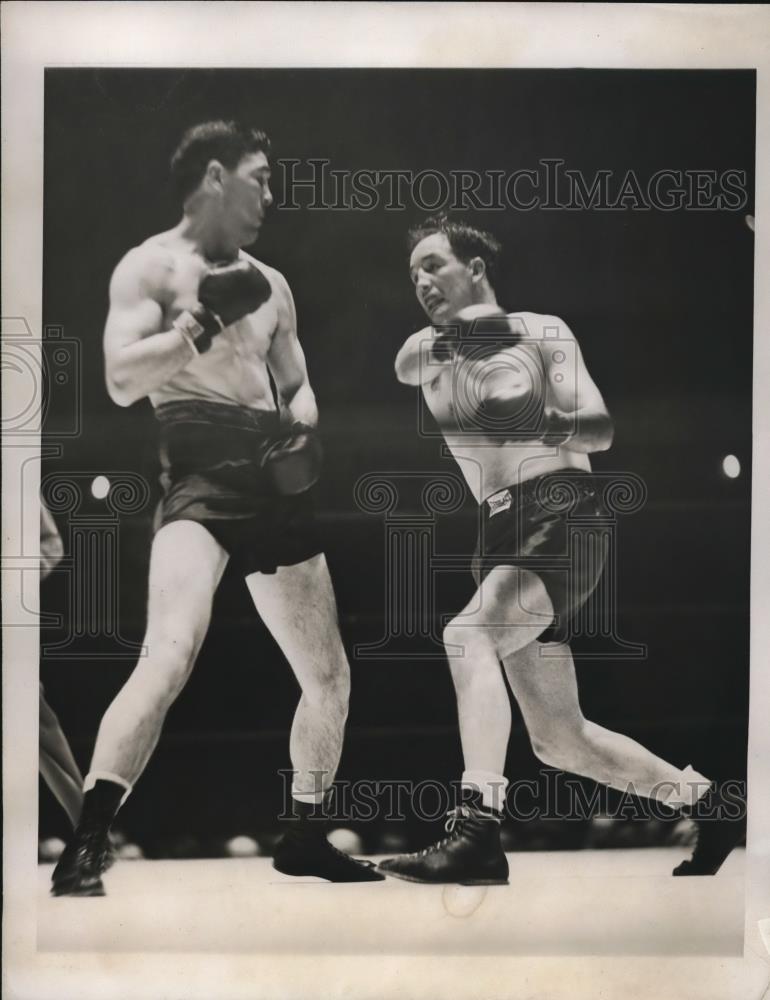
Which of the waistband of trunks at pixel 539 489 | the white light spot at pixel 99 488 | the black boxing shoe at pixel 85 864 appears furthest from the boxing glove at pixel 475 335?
the black boxing shoe at pixel 85 864

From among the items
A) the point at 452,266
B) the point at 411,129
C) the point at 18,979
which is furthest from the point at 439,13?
the point at 18,979

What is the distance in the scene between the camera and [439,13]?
A: 68.6 inches

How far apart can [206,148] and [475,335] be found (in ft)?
2.16

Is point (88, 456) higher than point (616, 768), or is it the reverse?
point (88, 456)

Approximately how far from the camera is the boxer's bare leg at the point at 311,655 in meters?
1.74

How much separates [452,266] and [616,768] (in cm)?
107

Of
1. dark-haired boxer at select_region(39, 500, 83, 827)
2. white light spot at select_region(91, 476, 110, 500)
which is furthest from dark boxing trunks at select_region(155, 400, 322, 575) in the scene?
dark-haired boxer at select_region(39, 500, 83, 827)

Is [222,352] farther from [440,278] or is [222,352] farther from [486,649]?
[486,649]

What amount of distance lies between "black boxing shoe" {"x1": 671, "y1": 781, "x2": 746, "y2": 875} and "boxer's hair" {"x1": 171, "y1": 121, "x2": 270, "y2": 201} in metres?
1.59

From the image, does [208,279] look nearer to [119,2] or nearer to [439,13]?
[119,2]

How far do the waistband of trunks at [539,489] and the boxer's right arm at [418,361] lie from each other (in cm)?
28

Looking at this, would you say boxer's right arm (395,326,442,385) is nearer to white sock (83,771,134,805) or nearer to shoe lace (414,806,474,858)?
shoe lace (414,806,474,858)

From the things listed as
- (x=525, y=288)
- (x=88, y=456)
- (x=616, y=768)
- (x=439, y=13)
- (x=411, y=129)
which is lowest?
(x=616, y=768)

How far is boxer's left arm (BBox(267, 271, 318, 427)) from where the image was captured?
1.75 metres
